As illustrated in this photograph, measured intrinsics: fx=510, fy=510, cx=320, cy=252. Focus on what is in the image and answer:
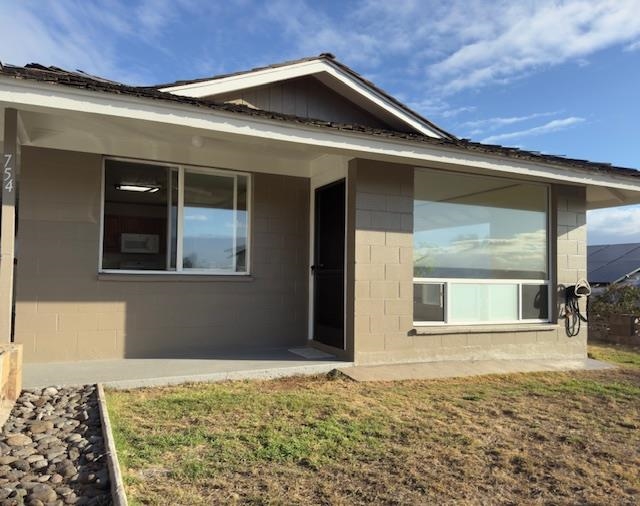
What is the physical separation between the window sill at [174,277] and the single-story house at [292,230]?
2cm

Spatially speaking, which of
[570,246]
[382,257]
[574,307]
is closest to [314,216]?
[382,257]

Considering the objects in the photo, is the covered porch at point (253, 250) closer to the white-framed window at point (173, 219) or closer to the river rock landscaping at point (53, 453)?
the white-framed window at point (173, 219)

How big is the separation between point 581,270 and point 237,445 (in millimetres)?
6840

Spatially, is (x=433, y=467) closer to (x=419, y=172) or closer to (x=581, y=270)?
(x=419, y=172)

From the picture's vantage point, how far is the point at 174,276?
6.92 meters

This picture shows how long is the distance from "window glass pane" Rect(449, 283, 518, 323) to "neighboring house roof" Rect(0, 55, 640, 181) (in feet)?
6.46

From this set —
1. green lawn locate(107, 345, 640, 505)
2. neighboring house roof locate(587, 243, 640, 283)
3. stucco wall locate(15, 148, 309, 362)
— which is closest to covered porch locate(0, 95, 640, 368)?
stucco wall locate(15, 148, 309, 362)

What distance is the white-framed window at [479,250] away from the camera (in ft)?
24.0

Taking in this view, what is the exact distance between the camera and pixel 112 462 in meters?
3.16

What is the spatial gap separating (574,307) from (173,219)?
638 cm

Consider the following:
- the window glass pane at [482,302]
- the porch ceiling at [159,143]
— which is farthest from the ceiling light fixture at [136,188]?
the window glass pane at [482,302]

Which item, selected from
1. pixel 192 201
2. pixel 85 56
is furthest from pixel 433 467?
pixel 85 56

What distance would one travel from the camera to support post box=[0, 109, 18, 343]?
15.9 ft

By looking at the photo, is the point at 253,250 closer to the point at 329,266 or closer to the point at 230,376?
the point at 329,266
